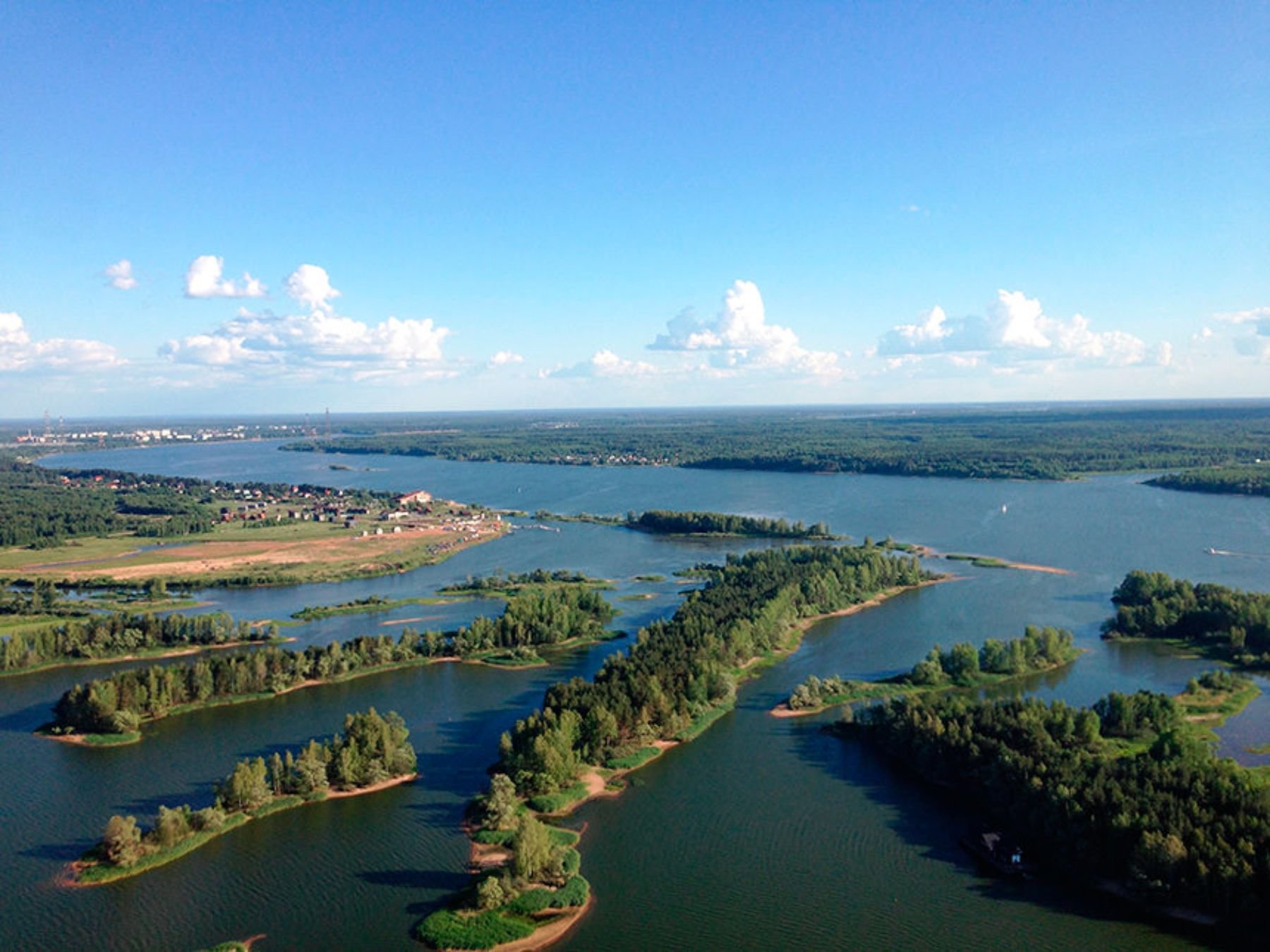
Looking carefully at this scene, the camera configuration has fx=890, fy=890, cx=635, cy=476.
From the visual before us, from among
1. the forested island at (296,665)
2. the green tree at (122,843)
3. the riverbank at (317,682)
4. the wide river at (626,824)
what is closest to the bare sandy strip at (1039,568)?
the wide river at (626,824)

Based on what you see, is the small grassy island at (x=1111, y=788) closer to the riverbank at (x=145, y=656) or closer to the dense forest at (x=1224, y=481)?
the riverbank at (x=145, y=656)

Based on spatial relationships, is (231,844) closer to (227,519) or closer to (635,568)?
(635,568)

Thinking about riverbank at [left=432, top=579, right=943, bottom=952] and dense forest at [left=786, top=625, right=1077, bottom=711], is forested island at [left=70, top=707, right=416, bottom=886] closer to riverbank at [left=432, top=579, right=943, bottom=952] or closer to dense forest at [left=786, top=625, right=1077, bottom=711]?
riverbank at [left=432, top=579, right=943, bottom=952]

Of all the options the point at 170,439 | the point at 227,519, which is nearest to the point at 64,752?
the point at 227,519

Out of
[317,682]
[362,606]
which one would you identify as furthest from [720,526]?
[317,682]

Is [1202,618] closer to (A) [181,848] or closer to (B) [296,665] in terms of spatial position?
(B) [296,665]

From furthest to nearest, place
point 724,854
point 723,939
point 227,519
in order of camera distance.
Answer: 1. point 227,519
2. point 724,854
3. point 723,939
